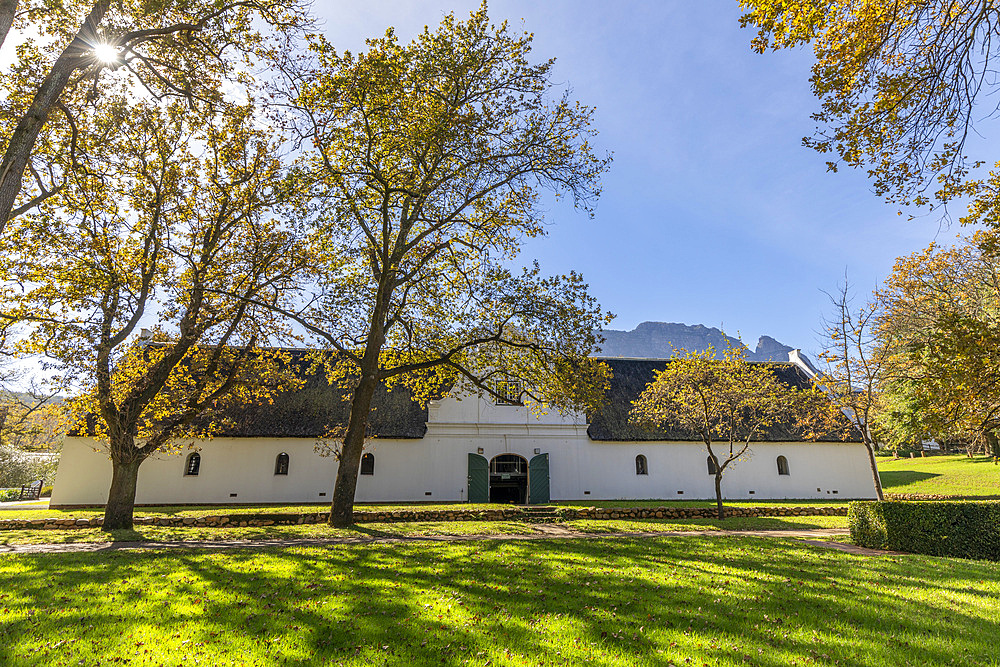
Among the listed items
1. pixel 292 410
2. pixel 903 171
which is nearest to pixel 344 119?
pixel 903 171

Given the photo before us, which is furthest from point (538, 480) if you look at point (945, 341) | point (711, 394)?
point (945, 341)

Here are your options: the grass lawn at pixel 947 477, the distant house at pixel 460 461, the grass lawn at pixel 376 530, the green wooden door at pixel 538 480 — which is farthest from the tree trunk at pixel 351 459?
the grass lawn at pixel 947 477

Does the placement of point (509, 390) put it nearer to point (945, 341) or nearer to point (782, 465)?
point (945, 341)

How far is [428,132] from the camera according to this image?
13219 millimetres

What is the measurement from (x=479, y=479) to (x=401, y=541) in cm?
1308

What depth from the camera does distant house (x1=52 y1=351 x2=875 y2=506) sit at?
918 inches

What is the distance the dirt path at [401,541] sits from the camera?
36.7 ft

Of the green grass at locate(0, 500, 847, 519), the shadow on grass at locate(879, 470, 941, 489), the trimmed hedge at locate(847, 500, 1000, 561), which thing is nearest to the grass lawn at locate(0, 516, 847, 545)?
the green grass at locate(0, 500, 847, 519)

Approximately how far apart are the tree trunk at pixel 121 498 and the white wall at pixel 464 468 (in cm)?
943

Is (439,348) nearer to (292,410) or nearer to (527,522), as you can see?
(527,522)

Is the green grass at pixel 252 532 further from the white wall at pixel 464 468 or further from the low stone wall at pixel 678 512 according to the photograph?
the white wall at pixel 464 468

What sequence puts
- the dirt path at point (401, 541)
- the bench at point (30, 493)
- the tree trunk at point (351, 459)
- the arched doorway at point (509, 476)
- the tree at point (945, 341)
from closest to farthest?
the tree at point (945, 341), the dirt path at point (401, 541), the tree trunk at point (351, 459), the arched doorway at point (509, 476), the bench at point (30, 493)

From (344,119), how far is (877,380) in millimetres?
24924

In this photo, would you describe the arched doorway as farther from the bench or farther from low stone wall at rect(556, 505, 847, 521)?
the bench
